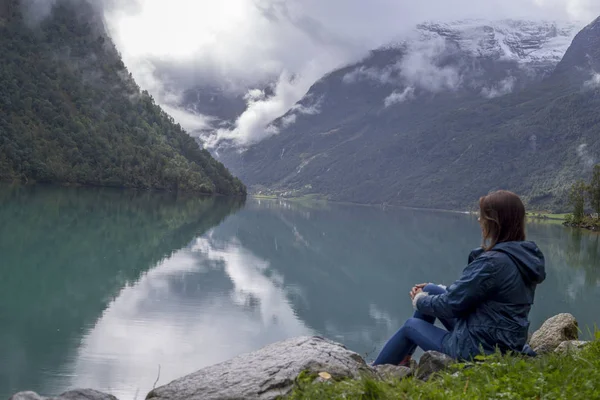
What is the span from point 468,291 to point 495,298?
12.6 inches

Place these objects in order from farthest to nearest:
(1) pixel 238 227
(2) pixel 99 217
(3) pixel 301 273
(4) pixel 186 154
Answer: (4) pixel 186 154 < (1) pixel 238 227 < (2) pixel 99 217 < (3) pixel 301 273

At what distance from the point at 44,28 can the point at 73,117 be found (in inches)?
1427

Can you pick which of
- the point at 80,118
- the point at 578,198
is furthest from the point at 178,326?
the point at 80,118

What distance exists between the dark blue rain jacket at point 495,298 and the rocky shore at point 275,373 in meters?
0.57

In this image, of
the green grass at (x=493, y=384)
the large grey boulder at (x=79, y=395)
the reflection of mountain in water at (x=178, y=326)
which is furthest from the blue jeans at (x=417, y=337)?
the reflection of mountain in water at (x=178, y=326)

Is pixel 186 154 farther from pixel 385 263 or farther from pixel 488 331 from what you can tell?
pixel 488 331

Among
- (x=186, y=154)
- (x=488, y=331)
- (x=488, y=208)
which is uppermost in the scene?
(x=186, y=154)

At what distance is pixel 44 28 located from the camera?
150 meters

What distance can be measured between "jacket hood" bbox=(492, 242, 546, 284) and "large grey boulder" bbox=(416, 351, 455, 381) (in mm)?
1336

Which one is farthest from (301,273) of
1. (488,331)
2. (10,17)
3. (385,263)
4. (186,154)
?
(10,17)

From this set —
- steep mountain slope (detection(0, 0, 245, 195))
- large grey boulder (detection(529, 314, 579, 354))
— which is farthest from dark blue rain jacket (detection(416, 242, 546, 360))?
steep mountain slope (detection(0, 0, 245, 195))

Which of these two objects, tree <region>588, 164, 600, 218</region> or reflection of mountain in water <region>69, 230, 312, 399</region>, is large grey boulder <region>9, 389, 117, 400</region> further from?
tree <region>588, 164, 600, 218</region>

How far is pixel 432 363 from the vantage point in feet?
22.5

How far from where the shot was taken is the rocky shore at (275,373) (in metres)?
6.05
